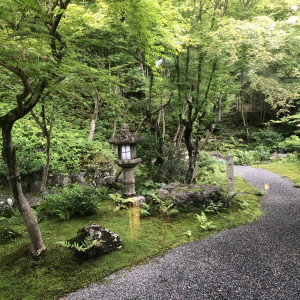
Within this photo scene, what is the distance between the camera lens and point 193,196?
616cm

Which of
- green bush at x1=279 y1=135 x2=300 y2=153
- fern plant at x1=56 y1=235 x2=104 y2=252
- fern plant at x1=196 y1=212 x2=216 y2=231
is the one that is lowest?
fern plant at x1=196 y1=212 x2=216 y2=231

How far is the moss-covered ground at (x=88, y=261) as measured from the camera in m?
3.27

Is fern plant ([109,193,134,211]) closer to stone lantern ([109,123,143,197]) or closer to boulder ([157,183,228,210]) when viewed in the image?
stone lantern ([109,123,143,197])

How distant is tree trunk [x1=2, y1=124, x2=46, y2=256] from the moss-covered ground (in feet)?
0.92

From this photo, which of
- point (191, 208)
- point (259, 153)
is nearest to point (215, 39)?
point (191, 208)

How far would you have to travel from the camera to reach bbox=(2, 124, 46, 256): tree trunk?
3.30 m

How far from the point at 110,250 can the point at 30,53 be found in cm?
350

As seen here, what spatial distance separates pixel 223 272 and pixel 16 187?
3659mm

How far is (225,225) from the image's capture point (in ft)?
17.2

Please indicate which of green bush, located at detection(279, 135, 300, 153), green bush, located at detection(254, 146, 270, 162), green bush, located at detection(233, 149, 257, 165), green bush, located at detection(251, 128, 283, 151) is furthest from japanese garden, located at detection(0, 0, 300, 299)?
green bush, located at detection(251, 128, 283, 151)

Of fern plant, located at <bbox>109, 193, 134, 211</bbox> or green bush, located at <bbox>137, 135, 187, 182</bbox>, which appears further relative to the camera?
green bush, located at <bbox>137, 135, 187, 182</bbox>

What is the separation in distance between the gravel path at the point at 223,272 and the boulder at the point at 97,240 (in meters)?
0.57

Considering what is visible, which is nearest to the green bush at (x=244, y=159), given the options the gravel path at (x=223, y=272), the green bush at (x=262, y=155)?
the green bush at (x=262, y=155)

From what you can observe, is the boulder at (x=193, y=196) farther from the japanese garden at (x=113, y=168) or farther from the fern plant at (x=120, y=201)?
the fern plant at (x=120, y=201)
